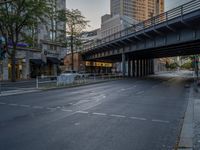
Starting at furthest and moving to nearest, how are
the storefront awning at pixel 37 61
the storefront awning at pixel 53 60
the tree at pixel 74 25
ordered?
1. the tree at pixel 74 25
2. the storefront awning at pixel 53 60
3. the storefront awning at pixel 37 61

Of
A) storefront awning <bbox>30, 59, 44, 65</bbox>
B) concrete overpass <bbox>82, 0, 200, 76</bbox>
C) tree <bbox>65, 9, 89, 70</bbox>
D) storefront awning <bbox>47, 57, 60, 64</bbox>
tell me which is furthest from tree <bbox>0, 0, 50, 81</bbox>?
tree <bbox>65, 9, 89, 70</bbox>

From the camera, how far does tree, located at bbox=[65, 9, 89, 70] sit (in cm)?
5144

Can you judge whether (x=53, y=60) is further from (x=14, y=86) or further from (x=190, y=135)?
(x=190, y=135)

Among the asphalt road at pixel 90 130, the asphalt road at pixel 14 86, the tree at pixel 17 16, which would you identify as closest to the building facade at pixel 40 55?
the tree at pixel 17 16

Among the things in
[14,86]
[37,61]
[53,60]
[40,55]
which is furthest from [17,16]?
[53,60]

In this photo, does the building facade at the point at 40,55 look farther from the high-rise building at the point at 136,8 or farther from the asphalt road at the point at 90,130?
the high-rise building at the point at 136,8

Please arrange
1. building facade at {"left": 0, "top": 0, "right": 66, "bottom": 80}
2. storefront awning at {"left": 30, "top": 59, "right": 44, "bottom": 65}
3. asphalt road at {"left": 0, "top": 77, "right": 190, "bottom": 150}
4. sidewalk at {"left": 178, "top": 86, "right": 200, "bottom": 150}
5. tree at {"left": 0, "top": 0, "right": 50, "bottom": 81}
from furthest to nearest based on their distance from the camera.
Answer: storefront awning at {"left": 30, "top": 59, "right": 44, "bottom": 65}
building facade at {"left": 0, "top": 0, "right": 66, "bottom": 80}
tree at {"left": 0, "top": 0, "right": 50, "bottom": 81}
asphalt road at {"left": 0, "top": 77, "right": 190, "bottom": 150}
sidewalk at {"left": 178, "top": 86, "right": 200, "bottom": 150}

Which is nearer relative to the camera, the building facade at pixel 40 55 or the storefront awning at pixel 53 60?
the building facade at pixel 40 55

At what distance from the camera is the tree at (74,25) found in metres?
51.4

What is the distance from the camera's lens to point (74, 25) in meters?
52.6

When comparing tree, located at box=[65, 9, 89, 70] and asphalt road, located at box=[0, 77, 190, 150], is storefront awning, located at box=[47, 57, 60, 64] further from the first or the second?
asphalt road, located at box=[0, 77, 190, 150]

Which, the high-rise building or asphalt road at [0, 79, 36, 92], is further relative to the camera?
the high-rise building

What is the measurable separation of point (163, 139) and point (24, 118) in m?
5.28

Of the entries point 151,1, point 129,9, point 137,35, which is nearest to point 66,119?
point 137,35
